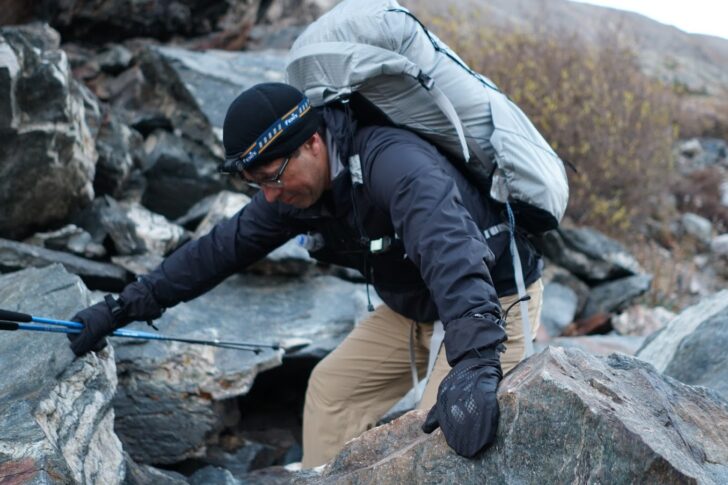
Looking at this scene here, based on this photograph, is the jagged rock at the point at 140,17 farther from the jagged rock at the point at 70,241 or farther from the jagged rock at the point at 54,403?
the jagged rock at the point at 54,403

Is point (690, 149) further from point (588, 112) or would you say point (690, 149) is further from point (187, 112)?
point (187, 112)

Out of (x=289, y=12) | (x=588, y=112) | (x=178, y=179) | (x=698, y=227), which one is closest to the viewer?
(x=178, y=179)

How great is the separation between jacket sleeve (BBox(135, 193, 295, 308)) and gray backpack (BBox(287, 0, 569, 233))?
2.44 feet

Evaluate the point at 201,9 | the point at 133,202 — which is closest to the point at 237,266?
the point at 133,202

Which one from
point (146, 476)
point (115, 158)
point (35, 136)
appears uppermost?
point (35, 136)

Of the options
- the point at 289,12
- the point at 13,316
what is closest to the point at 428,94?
the point at 13,316

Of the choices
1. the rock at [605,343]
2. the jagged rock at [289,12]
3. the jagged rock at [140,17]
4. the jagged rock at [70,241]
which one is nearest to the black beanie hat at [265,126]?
the jagged rock at [70,241]

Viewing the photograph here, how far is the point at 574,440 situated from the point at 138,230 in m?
4.81

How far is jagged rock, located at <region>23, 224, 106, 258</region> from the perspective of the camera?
6.37 meters

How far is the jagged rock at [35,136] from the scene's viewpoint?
238 inches

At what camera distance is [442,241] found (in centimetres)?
304

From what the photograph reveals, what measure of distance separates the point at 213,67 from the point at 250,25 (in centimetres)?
312

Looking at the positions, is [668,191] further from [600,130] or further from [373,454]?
[373,454]

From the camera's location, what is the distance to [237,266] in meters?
4.28
